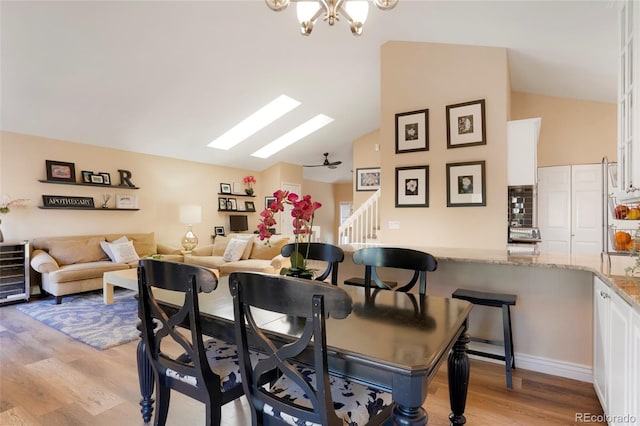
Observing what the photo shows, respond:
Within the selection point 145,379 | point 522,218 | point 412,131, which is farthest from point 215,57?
point 522,218

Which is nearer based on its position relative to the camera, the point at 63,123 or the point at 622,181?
the point at 622,181

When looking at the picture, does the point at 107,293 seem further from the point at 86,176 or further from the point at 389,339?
the point at 389,339

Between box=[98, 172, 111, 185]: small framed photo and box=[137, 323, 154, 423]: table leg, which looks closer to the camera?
box=[137, 323, 154, 423]: table leg

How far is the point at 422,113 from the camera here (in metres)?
4.17

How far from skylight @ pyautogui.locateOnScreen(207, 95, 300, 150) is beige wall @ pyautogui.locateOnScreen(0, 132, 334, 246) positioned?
92 cm

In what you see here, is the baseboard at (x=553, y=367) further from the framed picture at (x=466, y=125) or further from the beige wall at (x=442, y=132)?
the framed picture at (x=466, y=125)

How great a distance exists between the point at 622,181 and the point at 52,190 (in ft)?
21.6

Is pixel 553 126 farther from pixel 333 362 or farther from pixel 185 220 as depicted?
pixel 185 220

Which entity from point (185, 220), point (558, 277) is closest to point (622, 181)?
point (558, 277)

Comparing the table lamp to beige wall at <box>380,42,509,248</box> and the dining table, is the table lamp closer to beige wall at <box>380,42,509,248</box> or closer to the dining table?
beige wall at <box>380,42,509,248</box>

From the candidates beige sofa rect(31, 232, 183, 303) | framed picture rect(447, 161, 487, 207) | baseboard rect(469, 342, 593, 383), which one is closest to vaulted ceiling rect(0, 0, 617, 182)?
framed picture rect(447, 161, 487, 207)

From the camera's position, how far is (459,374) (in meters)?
1.60

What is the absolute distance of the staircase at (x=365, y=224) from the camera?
5531 mm

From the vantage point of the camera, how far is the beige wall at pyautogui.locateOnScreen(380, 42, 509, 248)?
3.75 metres
